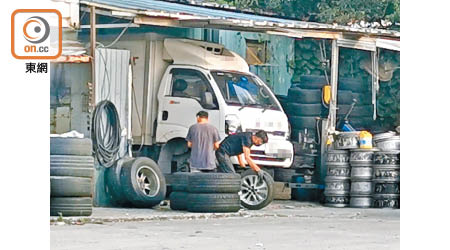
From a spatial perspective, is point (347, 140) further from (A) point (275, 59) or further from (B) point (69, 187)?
(B) point (69, 187)

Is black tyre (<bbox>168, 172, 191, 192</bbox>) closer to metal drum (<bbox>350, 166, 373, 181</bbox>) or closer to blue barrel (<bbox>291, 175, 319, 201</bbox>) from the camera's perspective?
metal drum (<bbox>350, 166, 373, 181</bbox>)

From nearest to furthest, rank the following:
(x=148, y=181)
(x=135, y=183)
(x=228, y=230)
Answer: (x=228, y=230) < (x=135, y=183) < (x=148, y=181)

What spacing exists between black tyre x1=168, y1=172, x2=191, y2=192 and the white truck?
72.1 inches

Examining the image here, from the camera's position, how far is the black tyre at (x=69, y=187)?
47.9 feet

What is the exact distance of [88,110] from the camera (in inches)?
682

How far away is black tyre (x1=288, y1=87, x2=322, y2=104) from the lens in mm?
20750

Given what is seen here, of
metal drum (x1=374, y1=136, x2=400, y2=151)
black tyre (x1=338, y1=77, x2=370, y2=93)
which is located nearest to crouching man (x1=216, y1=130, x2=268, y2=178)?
metal drum (x1=374, y1=136, x2=400, y2=151)

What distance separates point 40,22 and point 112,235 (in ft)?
22.9

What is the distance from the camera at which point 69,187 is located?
48.0 ft

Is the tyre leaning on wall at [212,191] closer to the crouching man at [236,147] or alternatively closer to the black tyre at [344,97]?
the crouching man at [236,147]

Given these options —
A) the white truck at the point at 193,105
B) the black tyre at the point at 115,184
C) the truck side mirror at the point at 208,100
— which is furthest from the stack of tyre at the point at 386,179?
the black tyre at the point at 115,184

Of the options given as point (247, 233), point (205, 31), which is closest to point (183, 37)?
point (205, 31)

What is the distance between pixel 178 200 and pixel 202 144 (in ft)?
4.32

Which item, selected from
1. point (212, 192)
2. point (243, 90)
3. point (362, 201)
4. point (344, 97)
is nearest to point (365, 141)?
point (362, 201)
